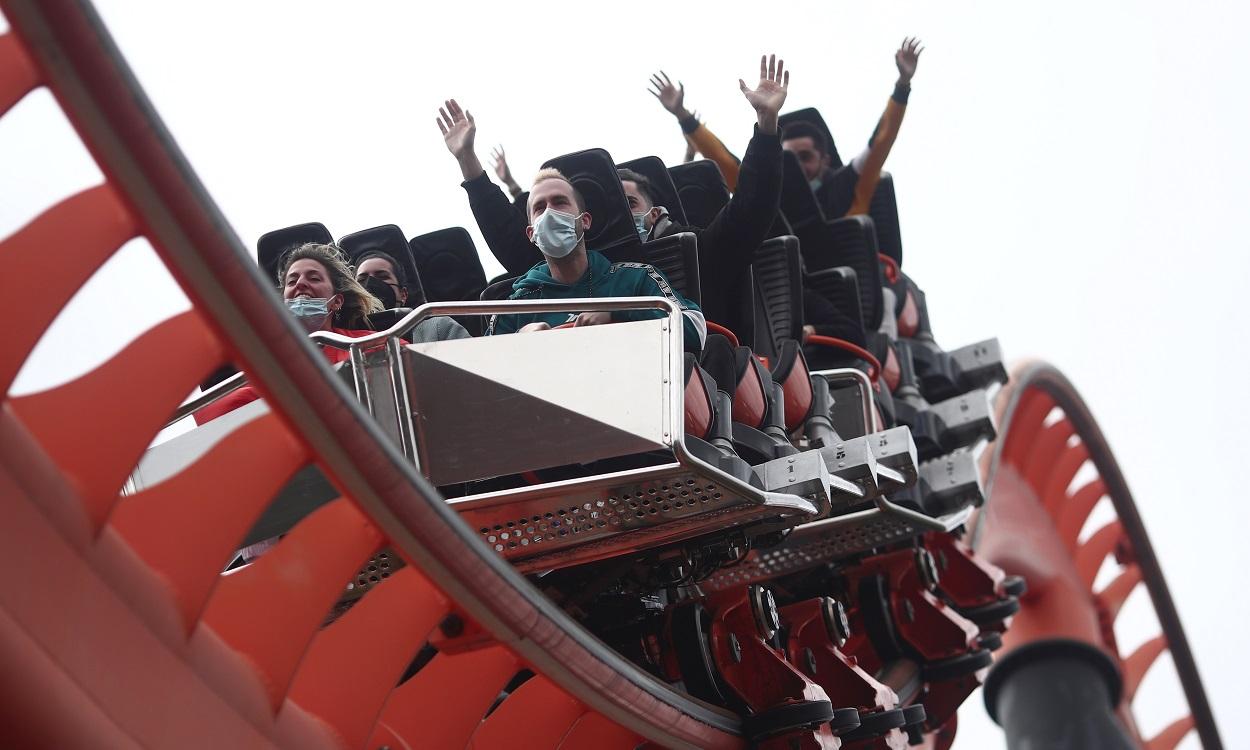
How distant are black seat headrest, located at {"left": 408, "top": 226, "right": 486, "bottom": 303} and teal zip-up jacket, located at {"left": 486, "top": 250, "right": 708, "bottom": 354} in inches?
43.8

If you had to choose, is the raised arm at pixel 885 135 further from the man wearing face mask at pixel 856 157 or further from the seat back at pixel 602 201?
the seat back at pixel 602 201

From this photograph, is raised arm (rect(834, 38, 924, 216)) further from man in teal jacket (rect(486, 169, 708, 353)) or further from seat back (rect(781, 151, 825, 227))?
man in teal jacket (rect(486, 169, 708, 353))

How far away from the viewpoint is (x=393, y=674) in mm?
3359

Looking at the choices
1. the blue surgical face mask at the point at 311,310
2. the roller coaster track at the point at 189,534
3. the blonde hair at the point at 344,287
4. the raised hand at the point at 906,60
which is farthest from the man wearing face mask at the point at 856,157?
the roller coaster track at the point at 189,534

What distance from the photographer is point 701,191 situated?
22.3ft

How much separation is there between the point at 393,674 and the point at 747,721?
1.79 meters

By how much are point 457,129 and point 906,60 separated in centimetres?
335

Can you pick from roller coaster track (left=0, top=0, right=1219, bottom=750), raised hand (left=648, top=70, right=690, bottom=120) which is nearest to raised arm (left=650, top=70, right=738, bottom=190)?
raised hand (left=648, top=70, right=690, bottom=120)

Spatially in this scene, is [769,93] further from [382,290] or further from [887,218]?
[887,218]

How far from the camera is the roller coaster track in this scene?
2.55 meters

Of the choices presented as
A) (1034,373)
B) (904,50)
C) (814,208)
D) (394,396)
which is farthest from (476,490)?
(1034,373)

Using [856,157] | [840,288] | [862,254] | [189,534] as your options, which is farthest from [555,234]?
[856,157]

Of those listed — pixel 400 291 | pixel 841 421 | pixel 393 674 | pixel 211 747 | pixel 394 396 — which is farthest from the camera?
pixel 841 421

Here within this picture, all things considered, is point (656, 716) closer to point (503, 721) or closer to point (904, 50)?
point (503, 721)
